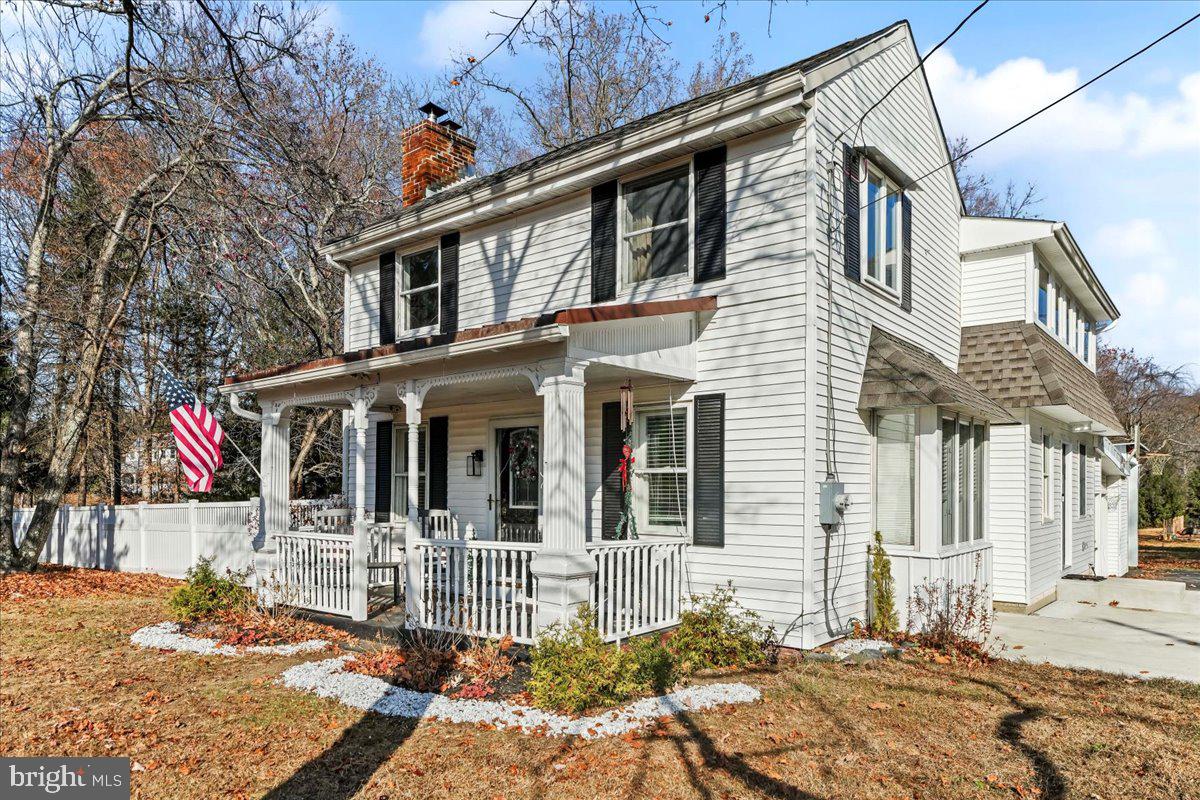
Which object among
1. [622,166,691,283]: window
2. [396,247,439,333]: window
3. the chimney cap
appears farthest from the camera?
the chimney cap

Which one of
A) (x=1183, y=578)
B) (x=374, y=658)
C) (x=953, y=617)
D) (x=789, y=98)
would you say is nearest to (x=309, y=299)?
(x=374, y=658)

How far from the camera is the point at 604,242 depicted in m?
9.16

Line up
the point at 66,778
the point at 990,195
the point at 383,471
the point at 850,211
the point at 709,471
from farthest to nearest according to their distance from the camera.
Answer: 1. the point at 990,195
2. the point at 383,471
3. the point at 850,211
4. the point at 709,471
5. the point at 66,778

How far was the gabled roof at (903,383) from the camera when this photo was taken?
799cm

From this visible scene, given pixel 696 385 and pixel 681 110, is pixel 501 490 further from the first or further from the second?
pixel 681 110

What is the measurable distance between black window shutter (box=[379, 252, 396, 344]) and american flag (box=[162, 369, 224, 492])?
2.73 metres

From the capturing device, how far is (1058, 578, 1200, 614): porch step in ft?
36.8

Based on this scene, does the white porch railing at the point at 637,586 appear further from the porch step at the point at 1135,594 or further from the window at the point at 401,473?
the porch step at the point at 1135,594

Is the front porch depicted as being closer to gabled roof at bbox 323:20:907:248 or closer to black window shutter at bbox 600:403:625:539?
black window shutter at bbox 600:403:625:539

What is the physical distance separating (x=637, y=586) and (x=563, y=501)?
53.2 inches

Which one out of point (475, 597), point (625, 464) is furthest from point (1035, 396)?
point (475, 597)

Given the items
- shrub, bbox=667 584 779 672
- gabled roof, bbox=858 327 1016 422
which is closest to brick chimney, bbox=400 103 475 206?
gabled roof, bbox=858 327 1016 422

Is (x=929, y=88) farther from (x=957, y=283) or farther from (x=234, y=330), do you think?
(x=234, y=330)

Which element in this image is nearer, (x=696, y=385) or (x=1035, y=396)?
(x=696, y=385)
